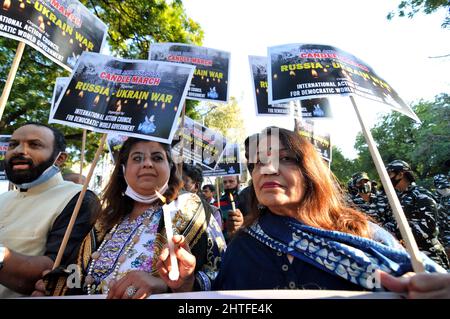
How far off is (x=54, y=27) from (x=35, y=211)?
4.38 ft

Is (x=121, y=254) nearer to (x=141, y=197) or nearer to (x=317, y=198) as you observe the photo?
(x=141, y=197)

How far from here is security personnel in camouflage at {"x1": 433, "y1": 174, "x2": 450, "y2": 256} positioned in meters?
4.51

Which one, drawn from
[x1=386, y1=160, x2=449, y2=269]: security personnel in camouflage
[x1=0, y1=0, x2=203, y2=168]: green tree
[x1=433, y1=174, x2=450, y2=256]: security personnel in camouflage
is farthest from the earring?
[x1=0, y1=0, x2=203, y2=168]: green tree

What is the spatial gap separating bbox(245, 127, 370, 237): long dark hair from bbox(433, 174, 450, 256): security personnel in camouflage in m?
3.55

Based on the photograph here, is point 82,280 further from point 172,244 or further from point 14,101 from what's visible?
point 14,101

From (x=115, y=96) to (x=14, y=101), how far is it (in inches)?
287

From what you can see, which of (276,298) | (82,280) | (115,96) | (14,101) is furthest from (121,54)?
(276,298)

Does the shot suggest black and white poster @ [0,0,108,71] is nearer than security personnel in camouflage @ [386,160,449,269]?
Yes

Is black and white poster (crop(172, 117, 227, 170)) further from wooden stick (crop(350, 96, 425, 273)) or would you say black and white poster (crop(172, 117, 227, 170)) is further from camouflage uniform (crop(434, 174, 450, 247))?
wooden stick (crop(350, 96, 425, 273))

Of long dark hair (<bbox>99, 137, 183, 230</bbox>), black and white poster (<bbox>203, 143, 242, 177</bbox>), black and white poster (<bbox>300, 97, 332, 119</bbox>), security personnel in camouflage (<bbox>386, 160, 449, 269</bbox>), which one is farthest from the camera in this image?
black and white poster (<bbox>203, 143, 242, 177</bbox>)

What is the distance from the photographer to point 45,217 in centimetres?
220

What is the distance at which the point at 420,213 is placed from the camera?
3385 millimetres

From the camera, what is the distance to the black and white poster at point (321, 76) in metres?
2.01
